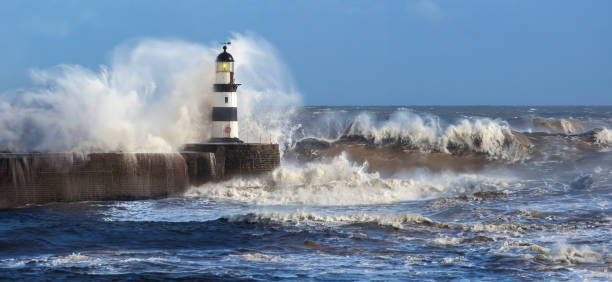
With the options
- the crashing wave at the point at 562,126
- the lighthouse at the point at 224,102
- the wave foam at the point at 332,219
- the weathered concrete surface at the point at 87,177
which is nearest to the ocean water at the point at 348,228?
the wave foam at the point at 332,219

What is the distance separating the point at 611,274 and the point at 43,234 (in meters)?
6.79

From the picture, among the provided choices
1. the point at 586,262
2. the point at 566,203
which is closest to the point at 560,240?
the point at 586,262

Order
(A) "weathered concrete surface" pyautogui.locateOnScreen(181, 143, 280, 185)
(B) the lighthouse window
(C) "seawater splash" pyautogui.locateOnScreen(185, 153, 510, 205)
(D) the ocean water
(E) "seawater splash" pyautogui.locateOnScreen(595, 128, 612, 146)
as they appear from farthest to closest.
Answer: (E) "seawater splash" pyautogui.locateOnScreen(595, 128, 612, 146), (B) the lighthouse window, (A) "weathered concrete surface" pyautogui.locateOnScreen(181, 143, 280, 185), (C) "seawater splash" pyautogui.locateOnScreen(185, 153, 510, 205), (D) the ocean water

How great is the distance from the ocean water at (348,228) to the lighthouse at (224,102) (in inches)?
46.9

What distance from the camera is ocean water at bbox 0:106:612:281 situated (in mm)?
8484

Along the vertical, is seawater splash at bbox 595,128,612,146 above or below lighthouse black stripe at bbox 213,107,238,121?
below

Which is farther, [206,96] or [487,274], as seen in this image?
[206,96]

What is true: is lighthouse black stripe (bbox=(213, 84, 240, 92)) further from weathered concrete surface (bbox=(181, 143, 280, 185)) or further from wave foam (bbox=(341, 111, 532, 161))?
wave foam (bbox=(341, 111, 532, 161))

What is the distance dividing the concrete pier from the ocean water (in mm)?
272

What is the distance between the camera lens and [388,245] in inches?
384

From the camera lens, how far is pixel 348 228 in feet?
35.7

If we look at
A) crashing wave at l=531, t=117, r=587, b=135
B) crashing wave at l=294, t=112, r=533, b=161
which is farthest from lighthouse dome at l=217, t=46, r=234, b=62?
crashing wave at l=531, t=117, r=587, b=135

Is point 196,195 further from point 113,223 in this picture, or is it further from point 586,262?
point 586,262

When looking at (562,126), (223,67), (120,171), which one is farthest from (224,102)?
(562,126)
